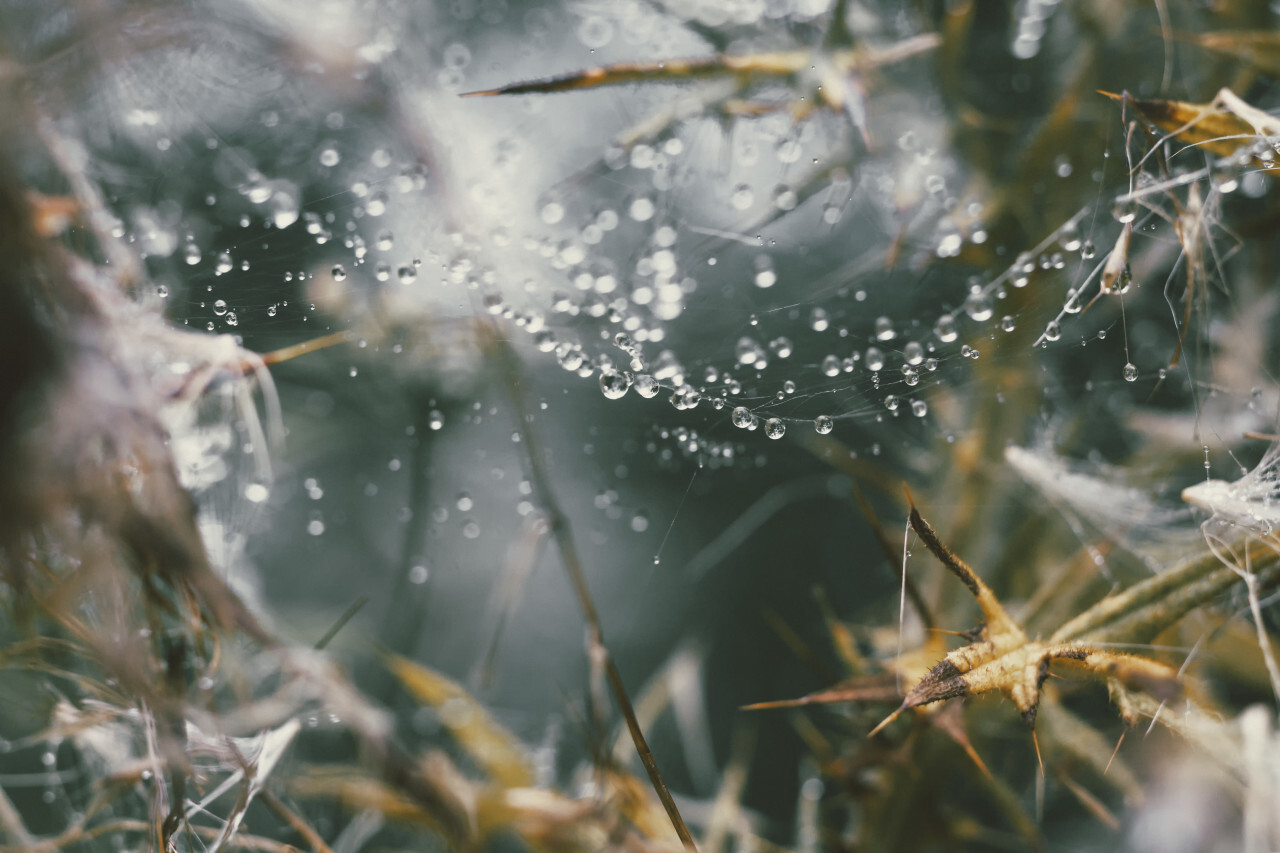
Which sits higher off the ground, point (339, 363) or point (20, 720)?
point (339, 363)

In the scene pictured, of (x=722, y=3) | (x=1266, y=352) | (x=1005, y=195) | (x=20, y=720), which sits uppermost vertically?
(x=722, y=3)

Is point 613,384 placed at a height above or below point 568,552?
above

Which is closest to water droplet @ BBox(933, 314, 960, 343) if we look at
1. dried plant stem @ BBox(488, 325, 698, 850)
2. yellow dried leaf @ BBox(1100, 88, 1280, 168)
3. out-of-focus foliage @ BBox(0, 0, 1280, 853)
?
out-of-focus foliage @ BBox(0, 0, 1280, 853)

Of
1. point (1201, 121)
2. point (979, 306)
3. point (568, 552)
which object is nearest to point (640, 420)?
point (568, 552)

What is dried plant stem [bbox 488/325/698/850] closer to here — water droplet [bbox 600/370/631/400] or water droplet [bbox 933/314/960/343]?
water droplet [bbox 600/370/631/400]

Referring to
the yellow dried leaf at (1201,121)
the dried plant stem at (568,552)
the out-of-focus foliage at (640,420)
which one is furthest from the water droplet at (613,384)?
the yellow dried leaf at (1201,121)

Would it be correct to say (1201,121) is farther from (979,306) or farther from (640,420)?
(640,420)

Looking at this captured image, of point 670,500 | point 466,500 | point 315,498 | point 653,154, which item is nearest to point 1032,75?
point 653,154

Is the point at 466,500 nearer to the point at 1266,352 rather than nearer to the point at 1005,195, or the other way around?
the point at 1005,195
